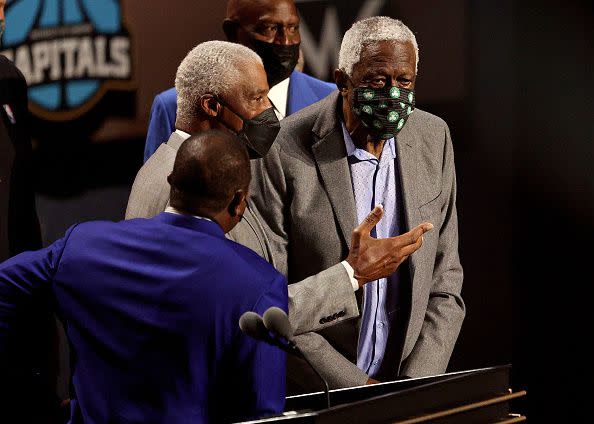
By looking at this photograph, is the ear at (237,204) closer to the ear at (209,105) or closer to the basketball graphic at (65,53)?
the ear at (209,105)

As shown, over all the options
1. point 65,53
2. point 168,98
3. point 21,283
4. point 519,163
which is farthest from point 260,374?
point 65,53

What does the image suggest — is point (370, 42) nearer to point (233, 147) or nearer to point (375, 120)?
point (375, 120)

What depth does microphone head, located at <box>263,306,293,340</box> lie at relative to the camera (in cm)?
218

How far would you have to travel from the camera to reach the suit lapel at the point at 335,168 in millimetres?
3242

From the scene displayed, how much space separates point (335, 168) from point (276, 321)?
1.15 metres

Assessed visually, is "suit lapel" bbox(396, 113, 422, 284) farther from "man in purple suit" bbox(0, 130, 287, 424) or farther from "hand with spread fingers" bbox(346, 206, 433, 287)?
"man in purple suit" bbox(0, 130, 287, 424)

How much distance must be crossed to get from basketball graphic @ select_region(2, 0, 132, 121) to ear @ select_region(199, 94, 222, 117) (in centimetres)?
188

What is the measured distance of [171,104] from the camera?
398 cm

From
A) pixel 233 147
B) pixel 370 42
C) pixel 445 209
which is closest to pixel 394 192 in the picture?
pixel 445 209

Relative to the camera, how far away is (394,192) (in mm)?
3324

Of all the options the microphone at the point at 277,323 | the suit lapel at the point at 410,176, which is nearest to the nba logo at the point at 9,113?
the suit lapel at the point at 410,176

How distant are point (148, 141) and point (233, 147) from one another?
59.4 inches

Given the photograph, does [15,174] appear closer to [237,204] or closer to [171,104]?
[171,104]

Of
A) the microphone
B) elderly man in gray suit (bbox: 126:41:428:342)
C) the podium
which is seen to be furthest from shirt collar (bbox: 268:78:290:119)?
the microphone
